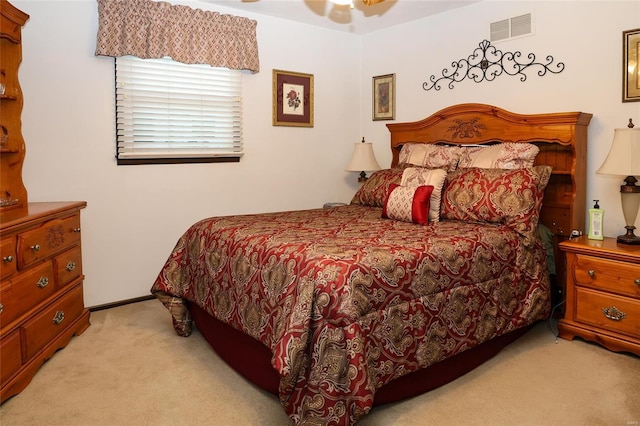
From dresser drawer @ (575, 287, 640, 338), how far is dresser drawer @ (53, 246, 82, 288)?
10.0ft

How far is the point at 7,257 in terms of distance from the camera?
2.28 meters

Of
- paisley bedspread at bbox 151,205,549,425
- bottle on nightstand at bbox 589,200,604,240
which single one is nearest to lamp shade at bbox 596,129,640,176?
bottle on nightstand at bbox 589,200,604,240

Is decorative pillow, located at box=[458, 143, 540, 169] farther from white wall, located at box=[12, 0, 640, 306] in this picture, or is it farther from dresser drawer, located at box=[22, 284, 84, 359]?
dresser drawer, located at box=[22, 284, 84, 359]

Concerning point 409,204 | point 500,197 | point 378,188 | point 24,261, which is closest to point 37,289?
point 24,261

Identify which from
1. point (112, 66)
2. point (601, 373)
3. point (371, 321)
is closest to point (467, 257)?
point (371, 321)

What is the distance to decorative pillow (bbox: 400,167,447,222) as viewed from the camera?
3.09 metres

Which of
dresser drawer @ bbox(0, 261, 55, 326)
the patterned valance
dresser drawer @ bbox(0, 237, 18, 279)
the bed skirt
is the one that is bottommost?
the bed skirt

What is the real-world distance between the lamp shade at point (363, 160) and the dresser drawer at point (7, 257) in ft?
9.38

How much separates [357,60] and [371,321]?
3665mm

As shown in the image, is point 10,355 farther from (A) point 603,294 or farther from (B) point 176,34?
(A) point 603,294

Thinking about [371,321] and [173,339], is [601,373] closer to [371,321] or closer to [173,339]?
[371,321]

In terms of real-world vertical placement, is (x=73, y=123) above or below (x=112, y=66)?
below

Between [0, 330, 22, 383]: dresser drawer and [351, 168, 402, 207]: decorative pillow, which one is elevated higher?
[351, 168, 402, 207]: decorative pillow

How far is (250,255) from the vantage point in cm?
238
